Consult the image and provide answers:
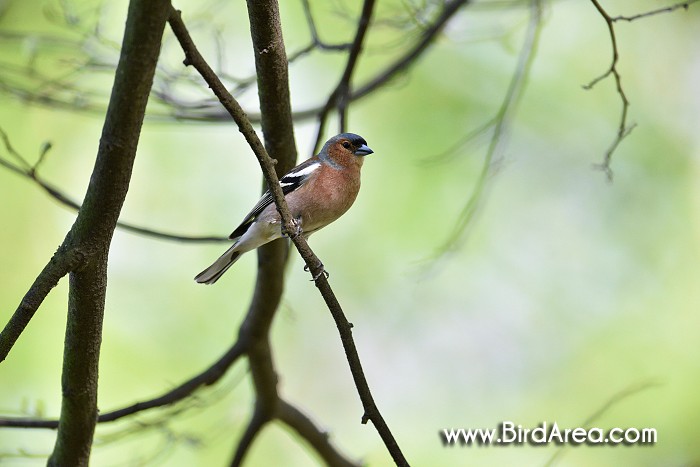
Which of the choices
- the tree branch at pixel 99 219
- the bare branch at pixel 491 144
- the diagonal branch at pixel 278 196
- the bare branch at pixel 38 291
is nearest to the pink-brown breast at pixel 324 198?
the bare branch at pixel 491 144

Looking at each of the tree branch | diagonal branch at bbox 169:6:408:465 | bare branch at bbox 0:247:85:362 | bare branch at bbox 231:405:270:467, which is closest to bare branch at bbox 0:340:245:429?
the tree branch

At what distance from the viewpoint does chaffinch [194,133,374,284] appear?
4.77m

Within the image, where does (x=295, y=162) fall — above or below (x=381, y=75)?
below

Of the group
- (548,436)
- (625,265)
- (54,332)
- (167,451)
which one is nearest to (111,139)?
(167,451)

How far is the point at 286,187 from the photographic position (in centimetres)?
485

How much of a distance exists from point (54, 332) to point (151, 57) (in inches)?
226

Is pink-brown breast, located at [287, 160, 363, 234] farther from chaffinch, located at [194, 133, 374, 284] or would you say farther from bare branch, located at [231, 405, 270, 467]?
bare branch, located at [231, 405, 270, 467]

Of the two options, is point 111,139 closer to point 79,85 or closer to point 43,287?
point 43,287

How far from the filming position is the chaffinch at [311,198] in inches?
188

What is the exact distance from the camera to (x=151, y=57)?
2516mm

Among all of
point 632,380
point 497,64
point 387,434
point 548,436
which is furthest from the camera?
point 497,64

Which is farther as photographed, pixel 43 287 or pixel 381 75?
pixel 381 75

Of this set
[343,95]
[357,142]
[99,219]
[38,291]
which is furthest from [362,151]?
[38,291]

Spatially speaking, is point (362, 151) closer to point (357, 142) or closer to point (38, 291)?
point (357, 142)
